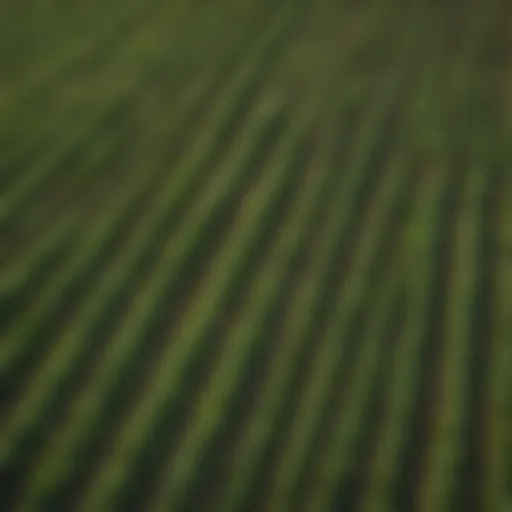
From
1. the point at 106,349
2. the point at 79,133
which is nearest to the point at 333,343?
the point at 106,349

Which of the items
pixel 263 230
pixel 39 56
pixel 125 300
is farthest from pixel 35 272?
pixel 39 56

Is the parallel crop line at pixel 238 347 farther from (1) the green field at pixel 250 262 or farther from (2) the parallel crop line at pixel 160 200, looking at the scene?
(2) the parallel crop line at pixel 160 200

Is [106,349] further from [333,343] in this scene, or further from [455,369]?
[455,369]

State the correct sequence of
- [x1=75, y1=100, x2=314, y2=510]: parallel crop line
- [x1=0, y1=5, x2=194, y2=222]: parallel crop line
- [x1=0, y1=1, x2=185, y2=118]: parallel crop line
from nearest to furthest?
[x1=75, y1=100, x2=314, y2=510]: parallel crop line → [x1=0, y1=5, x2=194, y2=222]: parallel crop line → [x1=0, y1=1, x2=185, y2=118]: parallel crop line

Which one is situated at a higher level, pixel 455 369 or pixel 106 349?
pixel 455 369

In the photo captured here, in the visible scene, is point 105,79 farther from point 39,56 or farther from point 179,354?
point 179,354

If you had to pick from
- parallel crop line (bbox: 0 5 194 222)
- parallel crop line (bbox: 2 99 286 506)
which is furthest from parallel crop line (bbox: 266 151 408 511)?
parallel crop line (bbox: 0 5 194 222)

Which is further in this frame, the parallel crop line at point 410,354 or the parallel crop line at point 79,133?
the parallel crop line at point 79,133

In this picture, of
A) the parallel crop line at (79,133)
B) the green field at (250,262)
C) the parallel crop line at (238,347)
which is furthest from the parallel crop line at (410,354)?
the parallel crop line at (79,133)

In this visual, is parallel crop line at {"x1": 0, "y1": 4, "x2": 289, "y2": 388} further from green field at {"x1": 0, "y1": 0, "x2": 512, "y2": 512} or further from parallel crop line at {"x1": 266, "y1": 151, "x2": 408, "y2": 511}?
parallel crop line at {"x1": 266, "y1": 151, "x2": 408, "y2": 511}
